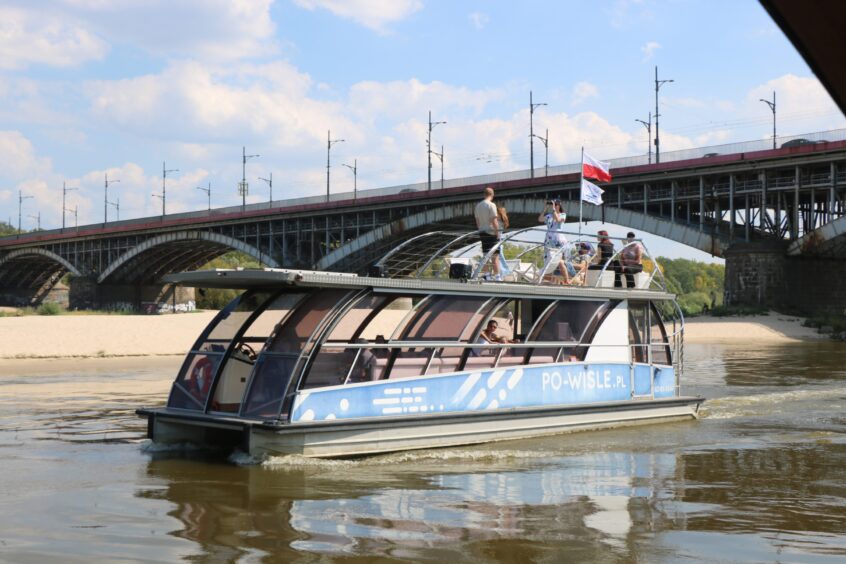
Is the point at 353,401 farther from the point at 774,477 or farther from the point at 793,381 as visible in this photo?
the point at 793,381

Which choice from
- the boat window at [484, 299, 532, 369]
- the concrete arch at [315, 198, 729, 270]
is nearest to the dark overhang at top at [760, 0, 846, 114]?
the boat window at [484, 299, 532, 369]

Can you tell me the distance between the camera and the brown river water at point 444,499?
7641 mm

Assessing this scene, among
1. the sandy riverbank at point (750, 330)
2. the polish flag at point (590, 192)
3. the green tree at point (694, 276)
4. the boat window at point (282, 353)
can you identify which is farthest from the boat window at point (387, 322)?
the green tree at point (694, 276)

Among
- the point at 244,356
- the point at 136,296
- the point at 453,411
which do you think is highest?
the point at 136,296

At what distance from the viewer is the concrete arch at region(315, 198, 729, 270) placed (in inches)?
2351

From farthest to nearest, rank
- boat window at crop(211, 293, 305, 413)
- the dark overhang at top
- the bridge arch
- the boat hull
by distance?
the bridge arch, boat window at crop(211, 293, 305, 413), the boat hull, the dark overhang at top

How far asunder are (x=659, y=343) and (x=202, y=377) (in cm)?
786

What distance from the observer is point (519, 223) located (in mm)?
72875

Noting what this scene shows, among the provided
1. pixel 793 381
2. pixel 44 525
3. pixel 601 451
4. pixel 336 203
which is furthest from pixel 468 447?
pixel 336 203

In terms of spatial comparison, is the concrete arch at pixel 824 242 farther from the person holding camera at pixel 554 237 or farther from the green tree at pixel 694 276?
the green tree at pixel 694 276

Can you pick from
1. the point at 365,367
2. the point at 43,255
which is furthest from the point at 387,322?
the point at 43,255

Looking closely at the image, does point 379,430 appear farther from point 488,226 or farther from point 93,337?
point 93,337

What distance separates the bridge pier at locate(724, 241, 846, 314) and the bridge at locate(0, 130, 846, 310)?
68mm

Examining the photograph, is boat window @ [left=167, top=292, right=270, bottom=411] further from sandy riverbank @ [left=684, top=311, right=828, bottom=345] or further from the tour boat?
sandy riverbank @ [left=684, top=311, right=828, bottom=345]
